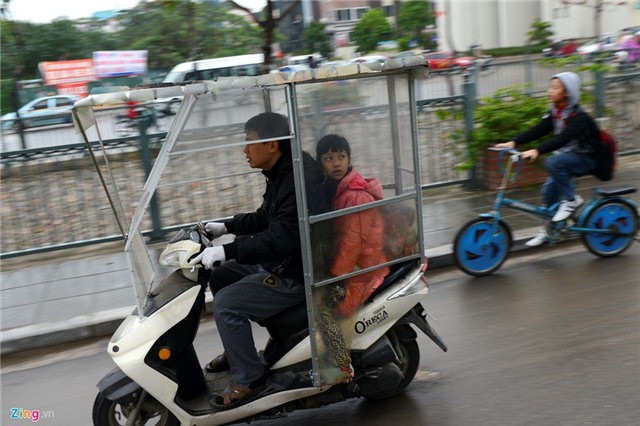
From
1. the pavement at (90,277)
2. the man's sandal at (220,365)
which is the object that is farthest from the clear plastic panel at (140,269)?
the pavement at (90,277)

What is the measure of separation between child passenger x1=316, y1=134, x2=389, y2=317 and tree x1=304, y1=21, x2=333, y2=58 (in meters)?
42.9

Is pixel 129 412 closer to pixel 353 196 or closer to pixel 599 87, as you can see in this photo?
pixel 353 196

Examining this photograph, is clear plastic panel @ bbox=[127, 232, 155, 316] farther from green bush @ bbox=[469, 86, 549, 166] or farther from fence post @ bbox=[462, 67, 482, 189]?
fence post @ bbox=[462, 67, 482, 189]

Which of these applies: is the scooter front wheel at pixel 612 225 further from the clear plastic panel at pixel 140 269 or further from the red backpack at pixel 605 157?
the clear plastic panel at pixel 140 269

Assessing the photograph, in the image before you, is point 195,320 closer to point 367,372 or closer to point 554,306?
point 367,372

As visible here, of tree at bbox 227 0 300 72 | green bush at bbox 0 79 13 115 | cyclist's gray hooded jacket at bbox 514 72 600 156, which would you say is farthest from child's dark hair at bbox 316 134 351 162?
green bush at bbox 0 79 13 115

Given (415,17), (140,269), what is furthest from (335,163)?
(415,17)

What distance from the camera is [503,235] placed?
630 centimetres

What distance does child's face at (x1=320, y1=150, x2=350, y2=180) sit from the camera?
3.64 m

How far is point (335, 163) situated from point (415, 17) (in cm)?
4661

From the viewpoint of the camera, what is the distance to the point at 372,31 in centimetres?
4794

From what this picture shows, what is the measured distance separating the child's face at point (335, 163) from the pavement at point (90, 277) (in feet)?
8.37

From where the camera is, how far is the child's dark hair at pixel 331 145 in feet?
11.9

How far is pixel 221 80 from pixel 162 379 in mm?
1551
